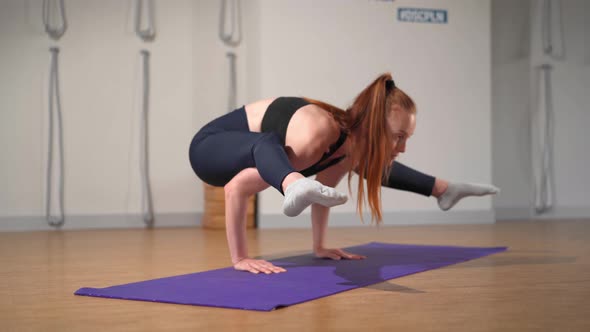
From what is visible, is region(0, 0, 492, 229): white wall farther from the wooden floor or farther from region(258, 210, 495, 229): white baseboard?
the wooden floor

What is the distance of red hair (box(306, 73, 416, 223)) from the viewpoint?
2.05m

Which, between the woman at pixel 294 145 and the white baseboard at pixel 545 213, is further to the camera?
the white baseboard at pixel 545 213

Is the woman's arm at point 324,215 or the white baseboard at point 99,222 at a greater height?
the woman's arm at point 324,215

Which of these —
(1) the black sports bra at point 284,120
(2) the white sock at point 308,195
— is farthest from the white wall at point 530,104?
(2) the white sock at point 308,195

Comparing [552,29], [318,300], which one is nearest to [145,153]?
[552,29]

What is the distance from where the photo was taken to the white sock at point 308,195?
64.5 inches

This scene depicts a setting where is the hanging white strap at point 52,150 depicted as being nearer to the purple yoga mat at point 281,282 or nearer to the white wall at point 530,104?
the purple yoga mat at point 281,282

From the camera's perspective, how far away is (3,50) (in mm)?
4754

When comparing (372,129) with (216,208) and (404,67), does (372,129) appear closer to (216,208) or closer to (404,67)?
(216,208)

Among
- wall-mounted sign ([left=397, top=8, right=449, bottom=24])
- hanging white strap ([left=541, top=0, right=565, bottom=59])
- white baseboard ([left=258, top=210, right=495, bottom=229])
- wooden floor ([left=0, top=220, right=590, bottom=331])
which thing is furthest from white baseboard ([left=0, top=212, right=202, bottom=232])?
hanging white strap ([left=541, top=0, right=565, bottom=59])

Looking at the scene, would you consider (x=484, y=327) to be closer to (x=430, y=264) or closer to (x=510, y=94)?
(x=430, y=264)

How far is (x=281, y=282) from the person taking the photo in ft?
6.57

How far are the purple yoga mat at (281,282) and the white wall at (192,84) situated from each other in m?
2.25

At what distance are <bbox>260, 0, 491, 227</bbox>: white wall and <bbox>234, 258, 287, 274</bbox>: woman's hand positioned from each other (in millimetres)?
2473
